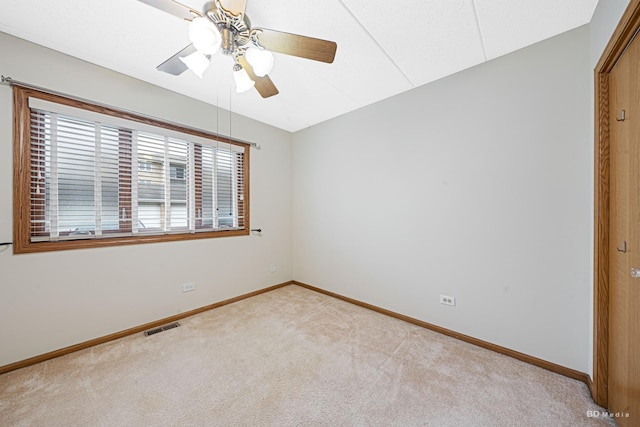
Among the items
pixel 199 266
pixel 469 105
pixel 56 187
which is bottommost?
pixel 199 266

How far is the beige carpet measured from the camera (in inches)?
55.5

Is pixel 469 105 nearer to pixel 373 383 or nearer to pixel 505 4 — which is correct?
pixel 505 4

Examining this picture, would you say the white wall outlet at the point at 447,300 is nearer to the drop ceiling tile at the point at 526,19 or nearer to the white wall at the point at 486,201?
the white wall at the point at 486,201

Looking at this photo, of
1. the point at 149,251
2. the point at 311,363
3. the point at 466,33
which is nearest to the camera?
the point at 466,33

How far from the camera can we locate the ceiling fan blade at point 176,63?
1.52 m

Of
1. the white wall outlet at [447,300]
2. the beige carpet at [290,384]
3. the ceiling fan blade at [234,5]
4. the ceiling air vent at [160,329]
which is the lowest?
the beige carpet at [290,384]

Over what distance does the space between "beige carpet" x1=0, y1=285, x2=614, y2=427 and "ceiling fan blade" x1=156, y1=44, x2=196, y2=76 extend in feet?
7.21

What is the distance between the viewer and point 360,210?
9.97ft

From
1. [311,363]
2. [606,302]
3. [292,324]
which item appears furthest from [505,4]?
[292,324]

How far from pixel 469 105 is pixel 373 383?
245 centimetres

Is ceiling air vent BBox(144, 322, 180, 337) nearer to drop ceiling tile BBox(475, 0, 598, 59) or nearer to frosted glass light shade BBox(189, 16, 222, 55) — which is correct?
frosted glass light shade BBox(189, 16, 222, 55)

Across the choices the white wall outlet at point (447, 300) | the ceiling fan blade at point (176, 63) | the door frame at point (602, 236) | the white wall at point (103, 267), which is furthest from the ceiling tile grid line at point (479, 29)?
the white wall at point (103, 267)

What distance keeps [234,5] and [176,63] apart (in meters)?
0.62

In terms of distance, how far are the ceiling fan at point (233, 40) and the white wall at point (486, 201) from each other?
1473 millimetres
